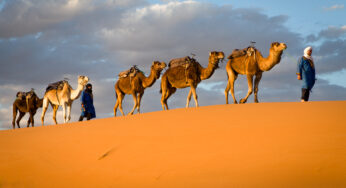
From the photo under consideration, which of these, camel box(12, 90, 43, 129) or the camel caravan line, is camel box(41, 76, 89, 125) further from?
camel box(12, 90, 43, 129)

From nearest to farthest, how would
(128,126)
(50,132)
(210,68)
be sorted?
(128,126)
(50,132)
(210,68)

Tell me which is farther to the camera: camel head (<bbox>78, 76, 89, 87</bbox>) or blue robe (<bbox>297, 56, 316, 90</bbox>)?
camel head (<bbox>78, 76, 89, 87</bbox>)

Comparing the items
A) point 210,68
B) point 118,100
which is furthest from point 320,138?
point 118,100

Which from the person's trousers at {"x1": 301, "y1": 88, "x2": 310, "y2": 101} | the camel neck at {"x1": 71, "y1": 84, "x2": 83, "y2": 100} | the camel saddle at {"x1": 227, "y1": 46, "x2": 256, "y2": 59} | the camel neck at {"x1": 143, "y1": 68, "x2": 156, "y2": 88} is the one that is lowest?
the person's trousers at {"x1": 301, "y1": 88, "x2": 310, "y2": 101}

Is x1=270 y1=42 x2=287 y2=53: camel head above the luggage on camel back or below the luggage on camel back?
above

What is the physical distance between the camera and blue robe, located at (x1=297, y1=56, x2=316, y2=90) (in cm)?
1348

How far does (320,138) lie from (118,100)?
12.1 m

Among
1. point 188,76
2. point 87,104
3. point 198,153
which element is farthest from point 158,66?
point 198,153

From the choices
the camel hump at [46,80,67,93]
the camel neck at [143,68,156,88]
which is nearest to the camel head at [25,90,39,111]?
the camel hump at [46,80,67,93]

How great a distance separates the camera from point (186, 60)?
16.0 m

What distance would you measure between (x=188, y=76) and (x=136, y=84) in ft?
9.72

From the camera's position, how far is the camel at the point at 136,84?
17.3 m

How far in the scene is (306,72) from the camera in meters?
13.5

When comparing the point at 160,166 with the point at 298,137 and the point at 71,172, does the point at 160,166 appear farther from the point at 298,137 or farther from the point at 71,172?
the point at 298,137
